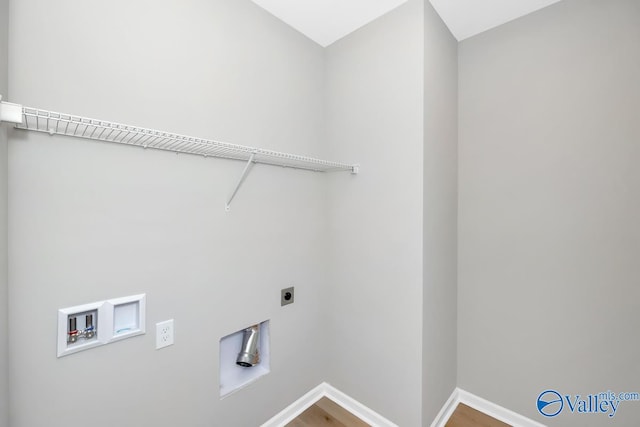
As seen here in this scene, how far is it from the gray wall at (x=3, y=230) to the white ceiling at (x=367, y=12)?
1154 mm

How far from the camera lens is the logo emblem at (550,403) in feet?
5.28

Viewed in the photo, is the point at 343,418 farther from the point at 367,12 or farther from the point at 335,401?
the point at 367,12

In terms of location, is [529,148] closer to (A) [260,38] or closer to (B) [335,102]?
(B) [335,102]

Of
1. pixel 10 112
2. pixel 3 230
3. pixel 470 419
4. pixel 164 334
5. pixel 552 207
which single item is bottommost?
pixel 470 419

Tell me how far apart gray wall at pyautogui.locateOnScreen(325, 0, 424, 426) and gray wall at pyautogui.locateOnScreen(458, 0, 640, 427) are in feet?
2.09

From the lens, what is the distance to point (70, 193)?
99 cm

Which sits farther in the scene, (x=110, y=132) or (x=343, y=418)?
(x=343, y=418)

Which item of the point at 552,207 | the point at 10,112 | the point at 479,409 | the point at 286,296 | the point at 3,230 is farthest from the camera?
the point at 479,409

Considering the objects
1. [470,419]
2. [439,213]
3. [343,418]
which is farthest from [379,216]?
[470,419]

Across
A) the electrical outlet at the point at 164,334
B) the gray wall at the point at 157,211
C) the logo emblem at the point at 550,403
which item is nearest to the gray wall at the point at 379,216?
the gray wall at the point at 157,211

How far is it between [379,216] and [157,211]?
3.93 ft

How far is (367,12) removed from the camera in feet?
5.50

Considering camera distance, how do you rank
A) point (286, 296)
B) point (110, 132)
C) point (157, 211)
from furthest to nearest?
point (286, 296)
point (157, 211)
point (110, 132)

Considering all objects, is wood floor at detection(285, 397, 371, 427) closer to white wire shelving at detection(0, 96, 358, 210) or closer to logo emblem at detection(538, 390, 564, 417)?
logo emblem at detection(538, 390, 564, 417)
